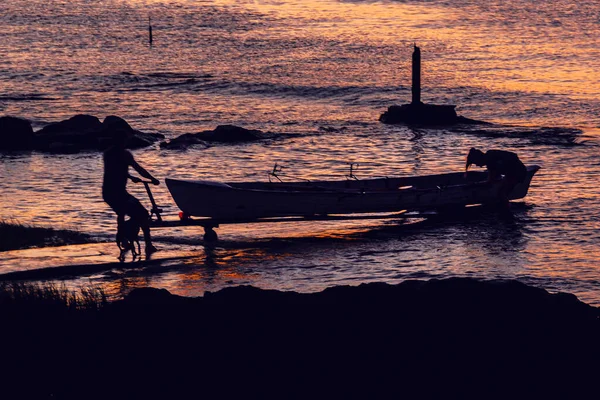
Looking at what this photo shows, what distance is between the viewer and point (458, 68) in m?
58.5

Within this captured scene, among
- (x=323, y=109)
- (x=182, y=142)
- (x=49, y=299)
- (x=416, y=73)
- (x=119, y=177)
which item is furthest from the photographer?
(x=323, y=109)

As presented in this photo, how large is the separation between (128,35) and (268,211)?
63010 millimetres

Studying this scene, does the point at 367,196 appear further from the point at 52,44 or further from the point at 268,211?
the point at 52,44

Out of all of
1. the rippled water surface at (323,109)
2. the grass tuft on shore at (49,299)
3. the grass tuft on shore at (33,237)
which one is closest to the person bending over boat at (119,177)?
the rippled water surface at (323,109)

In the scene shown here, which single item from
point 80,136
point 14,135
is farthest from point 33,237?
point 14,135

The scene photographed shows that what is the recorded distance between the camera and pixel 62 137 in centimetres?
3231

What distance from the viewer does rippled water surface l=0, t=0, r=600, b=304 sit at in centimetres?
Result: 1864

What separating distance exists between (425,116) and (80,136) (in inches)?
497

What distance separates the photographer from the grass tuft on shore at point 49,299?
12859 mm

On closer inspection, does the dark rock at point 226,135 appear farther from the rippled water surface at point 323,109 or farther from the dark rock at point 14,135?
the dark rock at point 14,135

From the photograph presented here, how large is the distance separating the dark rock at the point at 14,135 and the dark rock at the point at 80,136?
0.25 meters

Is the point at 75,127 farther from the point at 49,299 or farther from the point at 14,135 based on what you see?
the point at 49,299

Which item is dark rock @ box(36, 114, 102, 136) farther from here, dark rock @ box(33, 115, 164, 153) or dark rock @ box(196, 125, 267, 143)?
dark rock @ box(196, 125, 267, 143)

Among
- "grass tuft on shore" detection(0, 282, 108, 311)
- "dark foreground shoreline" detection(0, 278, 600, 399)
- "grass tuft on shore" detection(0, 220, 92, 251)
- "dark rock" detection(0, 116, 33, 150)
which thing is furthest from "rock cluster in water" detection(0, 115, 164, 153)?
"dark foreground shoreline" detection(0, 278, 600, 399)
